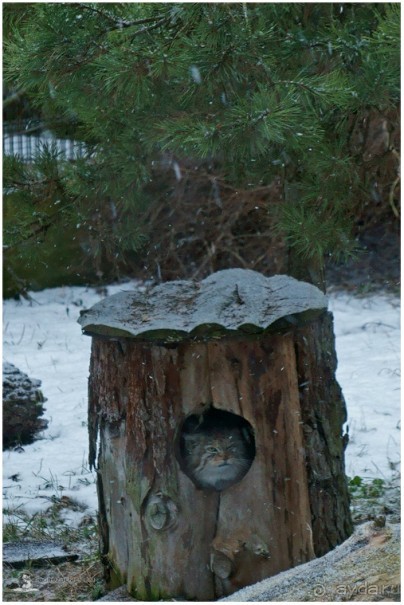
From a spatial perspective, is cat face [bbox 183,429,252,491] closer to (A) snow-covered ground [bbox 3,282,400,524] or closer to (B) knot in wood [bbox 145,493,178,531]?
(B) knot in wood [bbox 145,493,178,531]

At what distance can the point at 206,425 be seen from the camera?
2.78 meters

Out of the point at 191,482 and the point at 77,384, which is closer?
the point at 191,482

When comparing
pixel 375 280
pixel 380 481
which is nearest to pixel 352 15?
pixel 380 481

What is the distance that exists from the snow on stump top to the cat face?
36cm

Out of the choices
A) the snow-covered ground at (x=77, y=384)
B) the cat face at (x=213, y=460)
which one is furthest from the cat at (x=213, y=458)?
the snow-covered ground at (x=77, y=384)

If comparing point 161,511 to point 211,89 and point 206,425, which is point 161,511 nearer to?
point 206,425

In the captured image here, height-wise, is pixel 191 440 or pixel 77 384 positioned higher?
pixel 77 384

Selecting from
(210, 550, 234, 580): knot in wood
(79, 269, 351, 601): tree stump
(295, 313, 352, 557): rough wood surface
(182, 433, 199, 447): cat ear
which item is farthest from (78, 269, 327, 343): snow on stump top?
(210, 550, 234, 580): knot in wood

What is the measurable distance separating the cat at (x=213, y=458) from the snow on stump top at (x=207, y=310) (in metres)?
0.36

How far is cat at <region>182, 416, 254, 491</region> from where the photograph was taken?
2.71m

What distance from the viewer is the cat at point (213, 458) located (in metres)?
2.71

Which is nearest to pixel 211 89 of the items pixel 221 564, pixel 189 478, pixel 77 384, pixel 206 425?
pixel 206 425

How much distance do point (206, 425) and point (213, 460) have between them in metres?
0.13

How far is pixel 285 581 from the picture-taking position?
8.27ft
